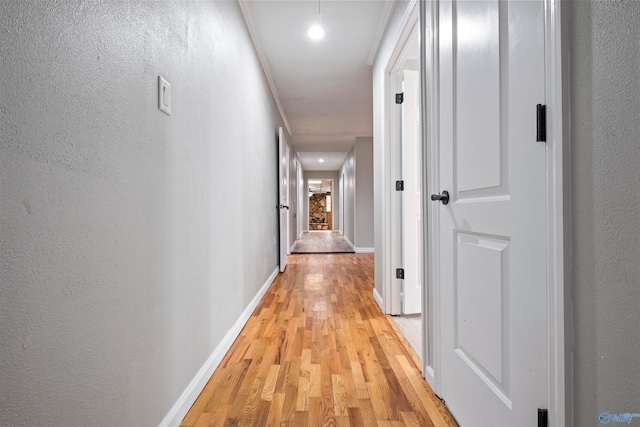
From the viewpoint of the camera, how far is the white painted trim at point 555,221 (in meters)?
0.69

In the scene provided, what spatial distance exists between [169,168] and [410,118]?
187 cm

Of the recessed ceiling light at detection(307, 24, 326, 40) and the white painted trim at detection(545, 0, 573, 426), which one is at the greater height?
the recessed ceiling light at detection(307, 24, 326, 40)

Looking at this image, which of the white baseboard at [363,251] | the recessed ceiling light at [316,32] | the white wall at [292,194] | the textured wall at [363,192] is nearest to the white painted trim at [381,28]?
the recessed ceiling light at [316,32]

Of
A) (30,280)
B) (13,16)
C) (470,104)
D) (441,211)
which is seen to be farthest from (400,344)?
(13,16)

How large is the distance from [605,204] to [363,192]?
6045 millimetres

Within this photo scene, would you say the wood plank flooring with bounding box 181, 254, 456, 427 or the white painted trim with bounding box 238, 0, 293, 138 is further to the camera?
the white painted trim with bounding box 238, 0, 293, 138

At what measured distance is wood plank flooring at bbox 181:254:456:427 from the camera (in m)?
1.23

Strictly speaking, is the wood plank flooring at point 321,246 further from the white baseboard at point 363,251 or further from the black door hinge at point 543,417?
the black door hinge at point 543,417

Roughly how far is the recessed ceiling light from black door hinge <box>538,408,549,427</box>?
8.69ft

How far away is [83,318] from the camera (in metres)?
0.73

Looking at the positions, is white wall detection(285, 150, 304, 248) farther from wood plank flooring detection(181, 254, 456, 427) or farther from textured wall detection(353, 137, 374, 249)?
wood plank flooring detection(181, 254, 456, 427)

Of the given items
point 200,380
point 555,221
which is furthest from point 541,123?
point 200,380

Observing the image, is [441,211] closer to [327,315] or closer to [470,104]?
[470,104]

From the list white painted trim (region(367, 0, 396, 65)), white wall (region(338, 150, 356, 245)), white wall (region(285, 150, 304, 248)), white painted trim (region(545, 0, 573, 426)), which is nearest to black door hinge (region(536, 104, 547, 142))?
white painted trim (region(545, 0, 573, 426))
